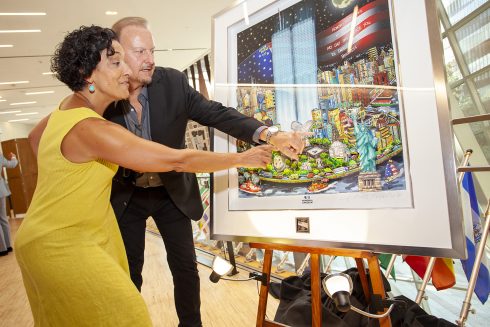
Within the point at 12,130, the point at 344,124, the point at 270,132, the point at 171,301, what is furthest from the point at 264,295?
the point at 12,130

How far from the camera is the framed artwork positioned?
103 cm

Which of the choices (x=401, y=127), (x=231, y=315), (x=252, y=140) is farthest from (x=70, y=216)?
(x=231, y=315)

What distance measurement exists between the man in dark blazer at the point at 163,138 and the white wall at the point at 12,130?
56.1ft

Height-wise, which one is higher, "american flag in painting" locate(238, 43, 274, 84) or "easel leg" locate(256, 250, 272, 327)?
"american flag in painting" locate(238, 43, 274, 84)

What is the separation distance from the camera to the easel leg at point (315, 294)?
1.28m

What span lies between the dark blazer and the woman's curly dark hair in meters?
0.40

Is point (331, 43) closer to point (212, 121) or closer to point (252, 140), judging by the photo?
point (252, 140)

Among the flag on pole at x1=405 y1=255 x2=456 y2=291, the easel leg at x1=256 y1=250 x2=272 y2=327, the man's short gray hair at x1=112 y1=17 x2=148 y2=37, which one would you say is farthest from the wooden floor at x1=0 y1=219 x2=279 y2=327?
the man's short gray hair at x1=112 y1=17 x2=148 y2=37

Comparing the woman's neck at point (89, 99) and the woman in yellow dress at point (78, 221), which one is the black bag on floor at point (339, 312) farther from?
the woman's neck at point (89, 99)

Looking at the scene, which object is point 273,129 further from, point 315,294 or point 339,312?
point 339,312

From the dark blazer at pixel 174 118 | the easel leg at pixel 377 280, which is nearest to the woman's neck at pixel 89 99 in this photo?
the dark blazer at pixel 174 118

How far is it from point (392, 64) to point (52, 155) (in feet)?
3.31

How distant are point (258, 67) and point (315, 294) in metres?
0.89

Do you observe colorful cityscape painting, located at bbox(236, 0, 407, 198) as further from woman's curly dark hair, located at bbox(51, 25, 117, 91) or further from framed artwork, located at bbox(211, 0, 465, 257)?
woman's curly dark hair, located at bbox(51, 25, 117, 91)
